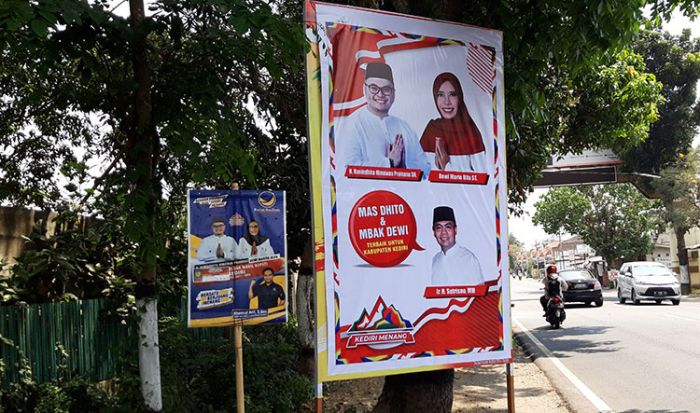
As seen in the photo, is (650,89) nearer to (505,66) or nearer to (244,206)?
(505,66)

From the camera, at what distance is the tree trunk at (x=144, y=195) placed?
15.8 feet

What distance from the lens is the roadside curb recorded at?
7.96 metres

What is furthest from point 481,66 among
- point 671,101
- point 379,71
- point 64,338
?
point 671,101

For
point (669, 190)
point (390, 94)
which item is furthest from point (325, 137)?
point (669, 190)

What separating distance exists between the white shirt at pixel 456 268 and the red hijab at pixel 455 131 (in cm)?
84

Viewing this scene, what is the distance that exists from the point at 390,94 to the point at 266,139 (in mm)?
3885

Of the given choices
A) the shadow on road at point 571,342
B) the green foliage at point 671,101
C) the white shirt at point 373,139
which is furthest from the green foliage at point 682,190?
the white shirt at point 373,139

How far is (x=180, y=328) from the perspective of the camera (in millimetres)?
8141

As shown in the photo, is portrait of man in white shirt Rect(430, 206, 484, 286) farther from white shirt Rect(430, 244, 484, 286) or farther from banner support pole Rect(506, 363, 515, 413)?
banner support pole Rect(506, 363, 515, 413)

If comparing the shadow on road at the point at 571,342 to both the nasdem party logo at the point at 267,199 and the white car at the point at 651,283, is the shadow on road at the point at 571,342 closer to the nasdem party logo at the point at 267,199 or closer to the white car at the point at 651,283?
the white car at the point at 651,283

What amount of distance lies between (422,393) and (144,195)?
10.0 feet

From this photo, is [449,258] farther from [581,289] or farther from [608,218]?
[608,218]

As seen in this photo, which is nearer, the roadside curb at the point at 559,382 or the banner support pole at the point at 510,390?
the banner support pole at the point at 510,390

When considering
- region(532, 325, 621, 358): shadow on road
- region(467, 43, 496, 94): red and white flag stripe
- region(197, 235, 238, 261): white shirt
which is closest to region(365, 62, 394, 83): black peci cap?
region(467, 43, 496, 94): red and white flag stripe
